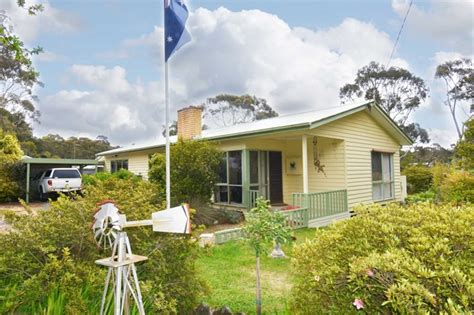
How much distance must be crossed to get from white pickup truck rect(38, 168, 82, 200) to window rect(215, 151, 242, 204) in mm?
8542

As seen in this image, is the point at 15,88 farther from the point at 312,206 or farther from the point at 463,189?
the point at 463,189

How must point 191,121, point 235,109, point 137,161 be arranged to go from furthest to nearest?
point 235,109 < point 137,161 < point 191,121

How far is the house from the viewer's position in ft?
34.1

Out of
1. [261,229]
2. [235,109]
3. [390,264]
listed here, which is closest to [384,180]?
[261,229]

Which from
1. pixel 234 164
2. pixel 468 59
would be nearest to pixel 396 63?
pixel 468 59

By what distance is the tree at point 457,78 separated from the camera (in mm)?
29781

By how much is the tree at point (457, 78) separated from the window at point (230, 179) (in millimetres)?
28885

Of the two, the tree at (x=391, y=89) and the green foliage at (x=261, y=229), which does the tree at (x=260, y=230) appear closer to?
the green foliage at (x=261, y=229)

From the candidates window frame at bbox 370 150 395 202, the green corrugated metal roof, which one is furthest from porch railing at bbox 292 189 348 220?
the green corrugated metal roof

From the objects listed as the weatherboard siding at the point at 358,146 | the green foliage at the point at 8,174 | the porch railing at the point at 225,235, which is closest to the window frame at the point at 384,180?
the weatherboard siding at the point at 358,146

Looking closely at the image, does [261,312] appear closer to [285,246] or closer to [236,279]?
[236,279]

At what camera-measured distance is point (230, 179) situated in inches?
461

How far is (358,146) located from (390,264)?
10.6 metres

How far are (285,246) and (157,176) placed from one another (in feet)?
20.4
